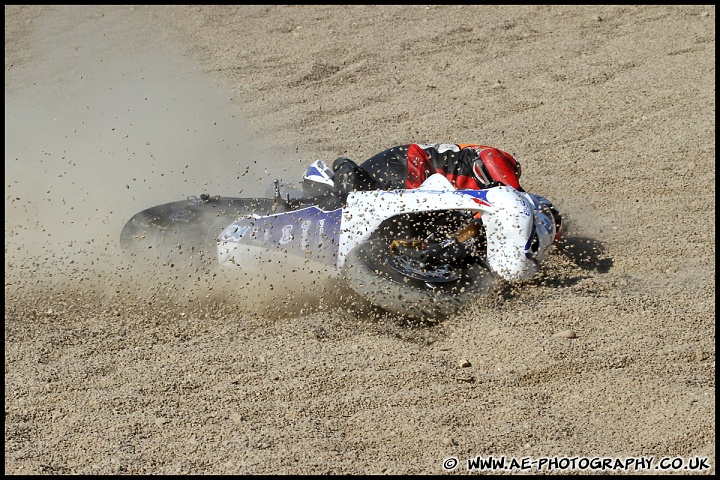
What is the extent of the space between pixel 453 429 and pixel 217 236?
7.47ft

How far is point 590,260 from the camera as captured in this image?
20.9ft

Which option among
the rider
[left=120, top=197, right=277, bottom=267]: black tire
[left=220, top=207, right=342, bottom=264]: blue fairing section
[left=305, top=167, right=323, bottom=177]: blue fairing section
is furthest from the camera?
[left=305, top=167, right=323, bottom=177]: blue fairing section

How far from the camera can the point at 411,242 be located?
17.5ft

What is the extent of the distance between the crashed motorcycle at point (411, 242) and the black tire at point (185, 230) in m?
0.10

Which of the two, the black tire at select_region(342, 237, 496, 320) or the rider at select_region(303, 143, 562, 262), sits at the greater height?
the rider at select_region(303, 143, 562, 262)

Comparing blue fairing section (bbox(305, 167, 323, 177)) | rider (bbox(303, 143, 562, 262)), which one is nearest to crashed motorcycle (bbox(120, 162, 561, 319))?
rider (bbox(303, 143, 562, 262))

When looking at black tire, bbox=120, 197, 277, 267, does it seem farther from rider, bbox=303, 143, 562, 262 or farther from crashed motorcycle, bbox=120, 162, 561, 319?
rider, bbox=303, 143, 562, 262

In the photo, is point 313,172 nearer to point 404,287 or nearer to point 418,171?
point 418,171

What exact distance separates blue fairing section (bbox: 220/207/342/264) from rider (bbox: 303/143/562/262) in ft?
0.91

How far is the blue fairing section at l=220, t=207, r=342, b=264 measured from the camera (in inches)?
211

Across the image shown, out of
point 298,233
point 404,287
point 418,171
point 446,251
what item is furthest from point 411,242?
point 418,171

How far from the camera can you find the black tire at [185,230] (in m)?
5.74

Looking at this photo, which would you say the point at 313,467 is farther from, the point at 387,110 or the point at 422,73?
the point at 422,73

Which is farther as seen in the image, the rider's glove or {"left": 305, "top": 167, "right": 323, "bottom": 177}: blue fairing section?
{"left": 305, "top": 167, "right": 323, "bottom": 177}: blue fairing section
